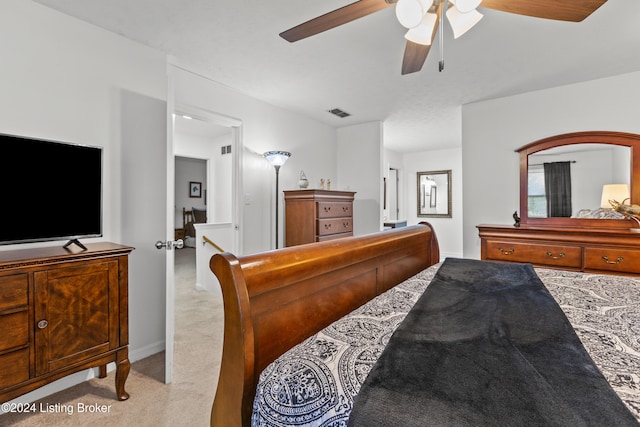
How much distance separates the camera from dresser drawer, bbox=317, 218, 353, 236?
3783mm

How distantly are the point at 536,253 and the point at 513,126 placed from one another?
5.06 feet

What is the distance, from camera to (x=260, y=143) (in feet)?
12.3

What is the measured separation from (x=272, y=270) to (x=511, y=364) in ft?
2.50

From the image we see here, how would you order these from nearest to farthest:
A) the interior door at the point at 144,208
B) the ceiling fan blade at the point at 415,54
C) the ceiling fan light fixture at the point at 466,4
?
the ceiling fan light fixture at the point at 466,4 < the ceiling fan blade at the point at 415,54 < the interior door at the point at 144,208

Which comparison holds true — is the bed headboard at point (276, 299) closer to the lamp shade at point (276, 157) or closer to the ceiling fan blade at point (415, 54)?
the ceiling fan blade at point (415, 54)

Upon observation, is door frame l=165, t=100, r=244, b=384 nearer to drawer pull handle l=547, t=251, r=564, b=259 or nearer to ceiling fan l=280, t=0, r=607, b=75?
ceiling fan l=280, t=0, r=607, b=75

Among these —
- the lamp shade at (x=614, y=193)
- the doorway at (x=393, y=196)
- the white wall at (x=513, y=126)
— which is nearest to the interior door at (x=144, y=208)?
the white wall at (x=513, y=126)

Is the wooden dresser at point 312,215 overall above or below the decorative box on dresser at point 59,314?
above

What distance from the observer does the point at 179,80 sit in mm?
2859

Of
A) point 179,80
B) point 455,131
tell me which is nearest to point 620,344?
point 179,80

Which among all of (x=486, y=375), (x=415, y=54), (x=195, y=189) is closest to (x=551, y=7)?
(x=415, y=54)

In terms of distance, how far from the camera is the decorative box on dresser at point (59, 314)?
1435 millimetres

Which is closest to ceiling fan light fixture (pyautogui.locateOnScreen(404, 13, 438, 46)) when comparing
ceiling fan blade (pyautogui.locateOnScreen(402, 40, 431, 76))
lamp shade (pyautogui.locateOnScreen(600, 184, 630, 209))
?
ceiling fan blade (pyautogui.locateOnScreen(402, 40, 431, 76))

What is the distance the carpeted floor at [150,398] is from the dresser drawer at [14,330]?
2.00ft
